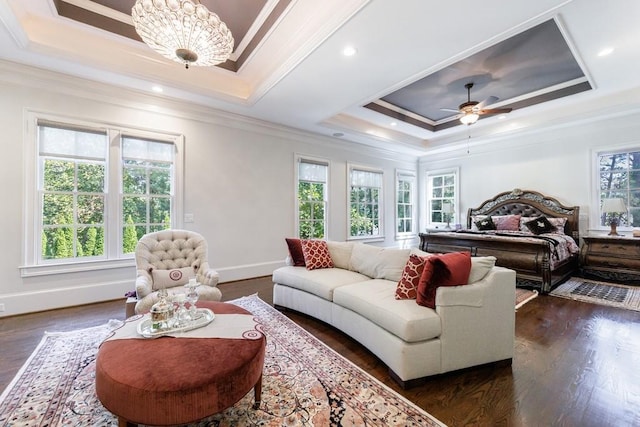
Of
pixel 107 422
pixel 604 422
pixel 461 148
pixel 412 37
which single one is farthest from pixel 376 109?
pixel 107 422

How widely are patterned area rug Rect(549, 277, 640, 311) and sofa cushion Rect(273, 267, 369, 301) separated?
10.7 ft

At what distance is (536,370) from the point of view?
2.17 m

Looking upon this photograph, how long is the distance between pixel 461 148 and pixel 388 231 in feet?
9.50

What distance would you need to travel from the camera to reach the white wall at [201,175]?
10.8ft

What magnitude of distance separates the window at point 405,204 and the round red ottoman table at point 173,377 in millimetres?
6791

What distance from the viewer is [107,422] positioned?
5.26ft

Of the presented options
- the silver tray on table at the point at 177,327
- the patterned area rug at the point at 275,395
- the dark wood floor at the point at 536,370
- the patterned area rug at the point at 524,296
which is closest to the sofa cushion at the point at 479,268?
the dark wood floor at the point at 536,370

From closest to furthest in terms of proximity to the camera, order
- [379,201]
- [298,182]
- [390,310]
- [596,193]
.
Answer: [390,310] → [596,193] → [298,182] → [379,201]

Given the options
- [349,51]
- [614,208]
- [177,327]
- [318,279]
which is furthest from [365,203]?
[177,327]

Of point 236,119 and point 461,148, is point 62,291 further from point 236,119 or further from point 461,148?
point 461,148

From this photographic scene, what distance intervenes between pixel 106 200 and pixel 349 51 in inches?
150

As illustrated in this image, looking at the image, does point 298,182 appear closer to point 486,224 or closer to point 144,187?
point 144,187

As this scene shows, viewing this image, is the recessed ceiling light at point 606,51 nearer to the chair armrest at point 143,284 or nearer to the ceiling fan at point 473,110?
the ceiling fan at point 473,110

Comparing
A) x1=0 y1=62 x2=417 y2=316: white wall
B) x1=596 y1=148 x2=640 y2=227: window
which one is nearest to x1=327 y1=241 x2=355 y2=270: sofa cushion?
x1=0 y1=62 x2=417 y2=316: white wall
